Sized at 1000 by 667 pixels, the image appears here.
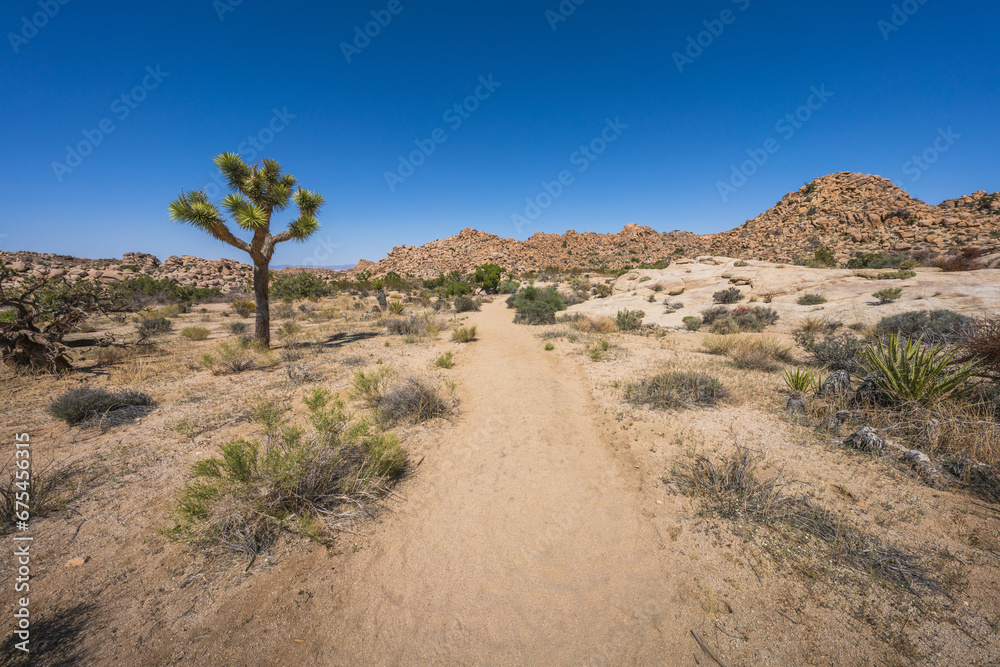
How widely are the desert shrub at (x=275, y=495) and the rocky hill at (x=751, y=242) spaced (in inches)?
376

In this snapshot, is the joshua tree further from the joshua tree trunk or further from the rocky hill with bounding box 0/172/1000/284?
the rocky hill with bounding box 0/172/1000/284

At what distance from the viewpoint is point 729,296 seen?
15.5 metres

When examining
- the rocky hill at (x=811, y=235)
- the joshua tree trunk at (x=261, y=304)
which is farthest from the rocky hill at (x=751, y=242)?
the joshua tree trunk at (x=261, y=304)

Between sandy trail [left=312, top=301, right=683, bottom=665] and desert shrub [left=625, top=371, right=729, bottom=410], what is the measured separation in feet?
5.08

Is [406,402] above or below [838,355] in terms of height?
below

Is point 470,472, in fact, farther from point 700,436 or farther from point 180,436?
point 180,436

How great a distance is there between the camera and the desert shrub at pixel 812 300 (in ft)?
42.5

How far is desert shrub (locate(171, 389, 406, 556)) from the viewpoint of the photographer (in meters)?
2.88

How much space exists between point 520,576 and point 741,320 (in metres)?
12.7

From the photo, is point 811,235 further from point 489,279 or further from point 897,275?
point 489,279

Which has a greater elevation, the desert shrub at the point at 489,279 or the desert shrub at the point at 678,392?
the desert shrub at the point at 489,279

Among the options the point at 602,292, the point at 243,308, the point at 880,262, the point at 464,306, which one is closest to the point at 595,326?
the point at 464,306

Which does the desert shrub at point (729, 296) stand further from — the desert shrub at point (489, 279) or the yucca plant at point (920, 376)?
the desert shrub at point (489, 279)

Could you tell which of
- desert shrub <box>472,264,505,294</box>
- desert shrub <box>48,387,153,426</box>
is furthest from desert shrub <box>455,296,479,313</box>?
desert shrub <box>48,387,153,426</box>
